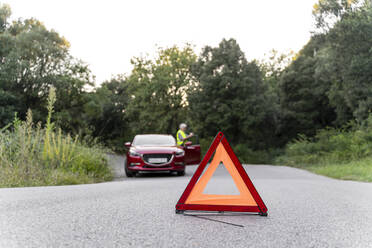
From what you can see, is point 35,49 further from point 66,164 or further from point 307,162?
point 66,164

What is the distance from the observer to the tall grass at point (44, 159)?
10008 millimetres

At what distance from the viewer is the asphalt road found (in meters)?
4.21

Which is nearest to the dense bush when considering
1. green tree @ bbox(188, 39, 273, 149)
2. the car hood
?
the car hood

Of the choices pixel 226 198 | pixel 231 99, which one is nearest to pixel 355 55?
pixel 231 99

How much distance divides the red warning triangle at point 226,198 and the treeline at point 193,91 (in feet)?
75.3

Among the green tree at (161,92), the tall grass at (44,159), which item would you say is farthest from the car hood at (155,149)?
the green tree at (161,92)

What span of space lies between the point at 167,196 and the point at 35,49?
32352mm

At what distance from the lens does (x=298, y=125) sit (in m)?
42.5

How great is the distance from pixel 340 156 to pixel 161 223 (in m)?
17.9

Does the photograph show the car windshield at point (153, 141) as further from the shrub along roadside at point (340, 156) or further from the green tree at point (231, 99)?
the green tree at point (231, 99)

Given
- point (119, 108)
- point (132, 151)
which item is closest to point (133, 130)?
point (119, 108)

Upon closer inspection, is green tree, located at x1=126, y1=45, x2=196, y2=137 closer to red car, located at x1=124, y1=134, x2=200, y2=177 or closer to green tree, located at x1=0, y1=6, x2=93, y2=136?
green tree, located at x1=0, y1=6, x2=93, y2=136

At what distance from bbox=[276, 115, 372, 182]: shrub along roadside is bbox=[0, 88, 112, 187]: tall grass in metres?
8.65

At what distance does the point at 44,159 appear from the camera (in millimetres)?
11086
